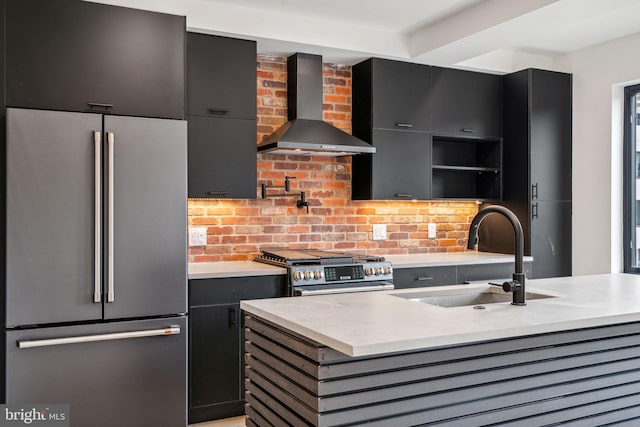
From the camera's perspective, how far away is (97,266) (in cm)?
314

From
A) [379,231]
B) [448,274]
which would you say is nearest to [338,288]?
[448,274]

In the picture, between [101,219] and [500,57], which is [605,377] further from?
[500,57]

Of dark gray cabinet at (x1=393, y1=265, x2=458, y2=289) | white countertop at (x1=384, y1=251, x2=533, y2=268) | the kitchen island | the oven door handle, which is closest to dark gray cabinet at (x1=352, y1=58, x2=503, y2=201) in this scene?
white countertop at (x1=384, y1=251, x2=533, y2=268)

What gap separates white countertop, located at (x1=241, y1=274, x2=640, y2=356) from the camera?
6.06ft

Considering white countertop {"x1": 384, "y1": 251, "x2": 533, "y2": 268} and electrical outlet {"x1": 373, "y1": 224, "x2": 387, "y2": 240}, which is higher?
electrical outlet {"x1": 373, "y1": 224, "x2": 387, "y2": 240}

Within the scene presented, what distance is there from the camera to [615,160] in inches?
192

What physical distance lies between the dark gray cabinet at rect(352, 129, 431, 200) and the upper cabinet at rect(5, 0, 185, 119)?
1.66m

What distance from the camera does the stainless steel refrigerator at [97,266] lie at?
302 cm

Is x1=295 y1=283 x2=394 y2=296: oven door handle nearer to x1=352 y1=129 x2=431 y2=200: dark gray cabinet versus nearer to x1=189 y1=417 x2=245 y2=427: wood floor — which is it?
x1=352 y1=129 x2=431 y2=200: dark gray cabinet

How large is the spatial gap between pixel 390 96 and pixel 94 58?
7.36 feet

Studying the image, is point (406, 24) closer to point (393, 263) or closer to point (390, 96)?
point (390, 96)

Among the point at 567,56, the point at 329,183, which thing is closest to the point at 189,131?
the point at 329,183

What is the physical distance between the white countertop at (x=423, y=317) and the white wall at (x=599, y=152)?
2.23m

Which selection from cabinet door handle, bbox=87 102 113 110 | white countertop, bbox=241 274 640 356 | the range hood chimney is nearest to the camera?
white countertop, bbox=241 274 640 356
